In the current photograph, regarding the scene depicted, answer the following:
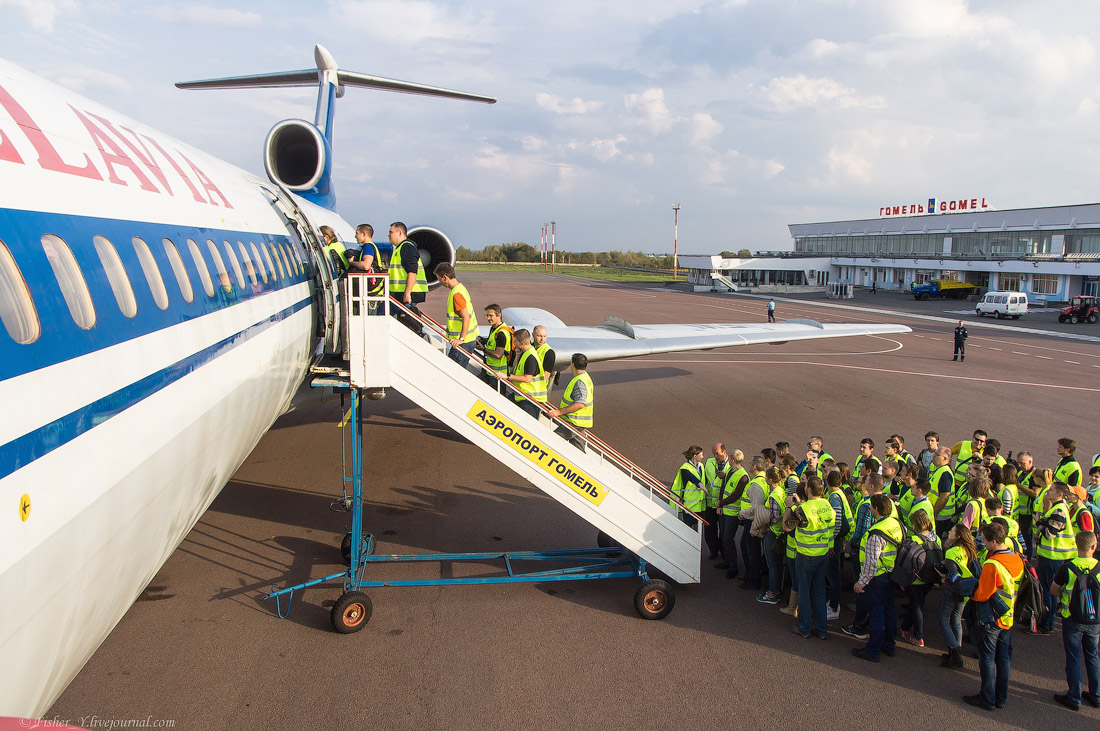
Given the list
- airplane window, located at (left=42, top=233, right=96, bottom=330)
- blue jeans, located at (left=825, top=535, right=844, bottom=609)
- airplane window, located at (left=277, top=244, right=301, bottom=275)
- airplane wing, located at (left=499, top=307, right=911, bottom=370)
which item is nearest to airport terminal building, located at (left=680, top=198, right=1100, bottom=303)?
airplane wing, located at (left=499, top=307, right=911, bottom=370)

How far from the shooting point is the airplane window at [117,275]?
13.3 feet

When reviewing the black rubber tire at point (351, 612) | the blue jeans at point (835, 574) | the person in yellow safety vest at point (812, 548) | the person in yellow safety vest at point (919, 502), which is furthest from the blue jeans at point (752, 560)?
the black rubber tire at point (351, 612)

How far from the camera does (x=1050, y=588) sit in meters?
7.74

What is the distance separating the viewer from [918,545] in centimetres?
723

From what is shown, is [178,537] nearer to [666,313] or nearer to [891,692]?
[891,692]

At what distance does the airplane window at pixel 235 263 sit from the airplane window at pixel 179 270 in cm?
120

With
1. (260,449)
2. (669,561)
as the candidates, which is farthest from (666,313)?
(669,561)

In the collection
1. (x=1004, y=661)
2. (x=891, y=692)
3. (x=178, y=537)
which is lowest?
(x=891, y=692)

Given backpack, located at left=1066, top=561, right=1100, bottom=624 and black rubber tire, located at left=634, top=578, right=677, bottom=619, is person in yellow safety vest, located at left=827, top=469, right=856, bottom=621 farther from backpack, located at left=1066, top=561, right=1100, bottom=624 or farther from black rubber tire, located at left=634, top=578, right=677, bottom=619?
backpack, located at left=1066, top=561, right=1100, bottom=624

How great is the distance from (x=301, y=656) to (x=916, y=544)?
20.5 ft

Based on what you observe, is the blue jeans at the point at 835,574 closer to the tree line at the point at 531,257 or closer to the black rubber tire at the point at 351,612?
the black rubber tire at the point at 351,612

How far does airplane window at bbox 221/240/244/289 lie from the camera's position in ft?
21.2

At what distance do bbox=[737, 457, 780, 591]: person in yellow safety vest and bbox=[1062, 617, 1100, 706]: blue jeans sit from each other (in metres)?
3.06

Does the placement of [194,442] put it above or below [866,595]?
above
